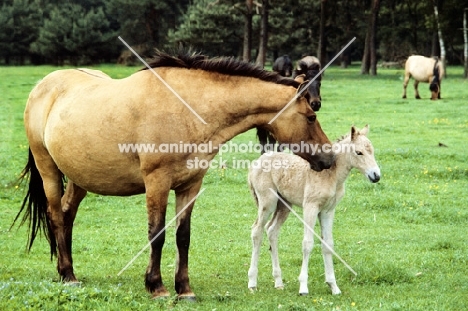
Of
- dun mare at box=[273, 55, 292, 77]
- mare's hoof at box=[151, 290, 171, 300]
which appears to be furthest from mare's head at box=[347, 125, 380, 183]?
dun mare at box=[273, 55, 292, 77]

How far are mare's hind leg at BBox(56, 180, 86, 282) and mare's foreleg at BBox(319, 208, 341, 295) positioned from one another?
107 inches

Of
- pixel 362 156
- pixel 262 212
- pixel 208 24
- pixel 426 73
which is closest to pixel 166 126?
pixel 262 212

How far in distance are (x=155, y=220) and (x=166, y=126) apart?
93 cm

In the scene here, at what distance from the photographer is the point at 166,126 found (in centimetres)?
715

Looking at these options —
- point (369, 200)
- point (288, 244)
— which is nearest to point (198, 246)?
point (288, 244)

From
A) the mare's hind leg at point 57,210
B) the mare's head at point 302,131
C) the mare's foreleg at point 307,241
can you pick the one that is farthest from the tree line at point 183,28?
the mare's head at point 302,131

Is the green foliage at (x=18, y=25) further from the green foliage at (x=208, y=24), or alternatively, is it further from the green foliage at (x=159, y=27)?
the green foliage at (x=208, y=24)

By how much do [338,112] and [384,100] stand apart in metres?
4.48

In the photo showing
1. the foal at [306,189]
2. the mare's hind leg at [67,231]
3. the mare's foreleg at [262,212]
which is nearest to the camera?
the foal at [306,189]

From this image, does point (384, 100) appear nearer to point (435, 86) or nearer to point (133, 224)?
point (435, 86)

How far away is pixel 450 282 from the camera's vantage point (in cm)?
786

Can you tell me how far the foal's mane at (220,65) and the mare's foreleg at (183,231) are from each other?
3.86ft

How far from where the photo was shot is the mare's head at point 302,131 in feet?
23.6

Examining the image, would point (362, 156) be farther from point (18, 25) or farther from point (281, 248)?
point (18, 25)
